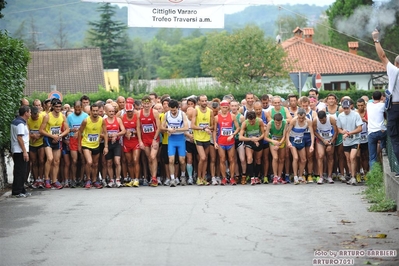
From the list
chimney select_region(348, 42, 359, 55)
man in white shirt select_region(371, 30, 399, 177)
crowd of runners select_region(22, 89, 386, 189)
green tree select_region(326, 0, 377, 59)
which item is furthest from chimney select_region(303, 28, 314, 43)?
man in white shirt select_region(371, 30, 399, 177)

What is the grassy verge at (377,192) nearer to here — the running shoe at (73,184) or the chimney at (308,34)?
the running shoe at (73,184)

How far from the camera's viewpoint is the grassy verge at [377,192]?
13727 millimetres

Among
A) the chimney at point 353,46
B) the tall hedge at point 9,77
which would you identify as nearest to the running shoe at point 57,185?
the tall hedge at point 9,77

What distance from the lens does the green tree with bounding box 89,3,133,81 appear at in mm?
123375

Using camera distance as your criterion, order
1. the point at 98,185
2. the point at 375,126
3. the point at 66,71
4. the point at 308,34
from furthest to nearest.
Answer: the point at 308,34 → the point at 66,71 → the point at 98,185 → the point at 375,126

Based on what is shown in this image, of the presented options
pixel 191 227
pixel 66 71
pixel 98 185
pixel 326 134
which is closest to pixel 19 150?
pixel 98 185

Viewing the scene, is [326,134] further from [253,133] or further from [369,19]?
[369,19]

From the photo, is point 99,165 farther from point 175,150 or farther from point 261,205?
point 261,205

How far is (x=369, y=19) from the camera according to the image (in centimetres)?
2789

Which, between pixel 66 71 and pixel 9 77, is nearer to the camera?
pixel 9 77

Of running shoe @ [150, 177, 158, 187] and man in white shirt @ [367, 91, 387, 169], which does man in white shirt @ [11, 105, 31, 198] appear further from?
man in white shirt @ [367, 91, 387, 169]

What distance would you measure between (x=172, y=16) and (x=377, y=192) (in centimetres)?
673

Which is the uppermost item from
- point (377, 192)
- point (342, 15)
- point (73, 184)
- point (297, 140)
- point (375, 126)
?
point (342, 15)

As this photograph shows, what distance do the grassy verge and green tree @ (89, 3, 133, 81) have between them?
105422mm
